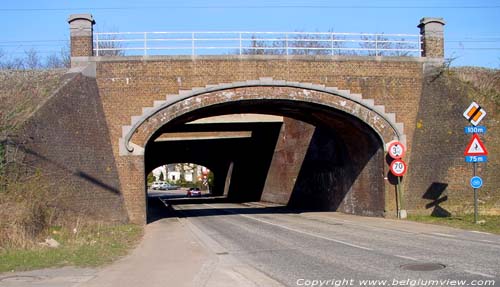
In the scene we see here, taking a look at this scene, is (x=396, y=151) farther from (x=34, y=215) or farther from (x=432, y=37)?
(x=34, y=215)

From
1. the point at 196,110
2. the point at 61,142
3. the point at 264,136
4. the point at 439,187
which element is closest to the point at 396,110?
the point at 439,187

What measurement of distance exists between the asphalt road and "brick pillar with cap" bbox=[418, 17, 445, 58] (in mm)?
8184

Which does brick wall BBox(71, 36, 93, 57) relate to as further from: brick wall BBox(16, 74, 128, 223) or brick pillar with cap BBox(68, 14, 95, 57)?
brick wall BBox(16, 74, 128, 223)

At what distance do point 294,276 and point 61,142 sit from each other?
41.1ft

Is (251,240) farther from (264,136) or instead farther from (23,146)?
(264,136)

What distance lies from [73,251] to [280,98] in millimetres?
11786

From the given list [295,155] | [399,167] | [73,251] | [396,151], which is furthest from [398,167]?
[295,155]

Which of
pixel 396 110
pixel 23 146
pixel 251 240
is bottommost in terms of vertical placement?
pixel 251 240

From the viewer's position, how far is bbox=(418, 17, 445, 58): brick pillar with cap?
22.9m

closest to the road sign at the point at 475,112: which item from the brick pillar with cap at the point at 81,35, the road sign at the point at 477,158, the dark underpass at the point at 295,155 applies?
the road sign at the point at 477,158

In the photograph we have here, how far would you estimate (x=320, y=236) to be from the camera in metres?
15.4

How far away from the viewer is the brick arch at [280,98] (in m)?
21.4

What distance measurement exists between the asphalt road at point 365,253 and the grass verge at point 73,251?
253 cm

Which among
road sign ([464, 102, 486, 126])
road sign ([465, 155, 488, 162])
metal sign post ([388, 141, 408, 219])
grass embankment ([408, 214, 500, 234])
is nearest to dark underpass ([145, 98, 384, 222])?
metal sign post ([388, 141, 408, 219])
